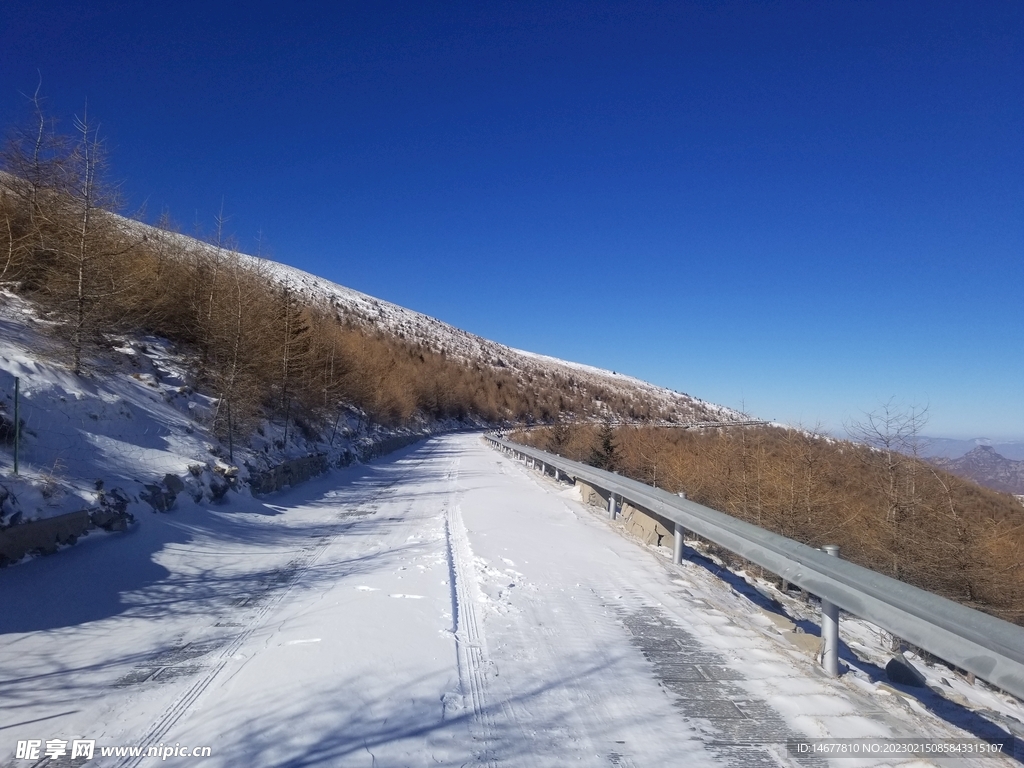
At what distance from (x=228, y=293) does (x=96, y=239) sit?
433 cm

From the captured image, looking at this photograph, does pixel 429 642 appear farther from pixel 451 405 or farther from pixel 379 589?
pixel 451 405

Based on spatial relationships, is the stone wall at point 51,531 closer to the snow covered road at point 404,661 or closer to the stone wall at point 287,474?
the snow covered road at point 404,661

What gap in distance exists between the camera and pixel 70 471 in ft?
27.1

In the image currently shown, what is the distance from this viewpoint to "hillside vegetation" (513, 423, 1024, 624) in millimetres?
12820

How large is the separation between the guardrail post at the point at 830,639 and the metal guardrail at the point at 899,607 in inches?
1.4

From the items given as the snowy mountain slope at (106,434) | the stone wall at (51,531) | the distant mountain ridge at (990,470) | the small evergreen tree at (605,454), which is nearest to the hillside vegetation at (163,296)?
the snowy mountain slope at (106,434)

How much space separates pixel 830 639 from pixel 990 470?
1832 cm

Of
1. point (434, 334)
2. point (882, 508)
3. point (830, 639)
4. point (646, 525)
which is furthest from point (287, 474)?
point (434, 334)

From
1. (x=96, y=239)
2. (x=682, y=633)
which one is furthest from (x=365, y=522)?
(x=96, y=239)

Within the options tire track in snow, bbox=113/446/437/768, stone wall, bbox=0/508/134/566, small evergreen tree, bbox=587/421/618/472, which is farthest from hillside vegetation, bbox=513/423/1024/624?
stone wall, bbox=0/508/134/566

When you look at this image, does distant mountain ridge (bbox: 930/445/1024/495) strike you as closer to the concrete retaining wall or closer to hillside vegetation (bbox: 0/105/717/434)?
the concrete retaining wall

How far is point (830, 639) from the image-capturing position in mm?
4586

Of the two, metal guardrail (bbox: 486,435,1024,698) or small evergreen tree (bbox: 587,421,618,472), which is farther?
small evergreen tree (bbox: 587,421,618,472)

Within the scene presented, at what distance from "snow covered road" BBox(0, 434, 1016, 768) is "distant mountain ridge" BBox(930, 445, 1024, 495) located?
33.3 ft
